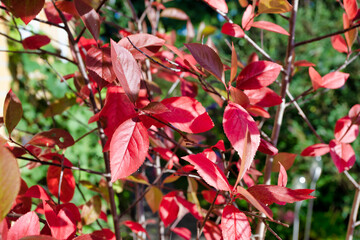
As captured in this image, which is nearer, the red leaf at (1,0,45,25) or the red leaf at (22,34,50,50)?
the red leaf at (1,0,45,25)

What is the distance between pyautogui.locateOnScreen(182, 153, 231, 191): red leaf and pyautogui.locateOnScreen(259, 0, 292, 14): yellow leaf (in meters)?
0.29

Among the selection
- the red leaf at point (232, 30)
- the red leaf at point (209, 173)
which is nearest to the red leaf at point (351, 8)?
the red leaf at point (232, 30)

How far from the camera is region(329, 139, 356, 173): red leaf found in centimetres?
70

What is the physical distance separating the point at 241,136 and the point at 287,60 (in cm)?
40

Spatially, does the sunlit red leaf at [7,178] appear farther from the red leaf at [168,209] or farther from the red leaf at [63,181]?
the red leaf at [168,209]

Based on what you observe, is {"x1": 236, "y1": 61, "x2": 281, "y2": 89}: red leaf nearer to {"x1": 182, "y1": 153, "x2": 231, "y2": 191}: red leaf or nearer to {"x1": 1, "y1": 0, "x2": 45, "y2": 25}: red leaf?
{"x1": 182, "y1": 153, "x2": 231, "y2": 191}: red leaf

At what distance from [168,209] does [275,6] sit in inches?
21.4

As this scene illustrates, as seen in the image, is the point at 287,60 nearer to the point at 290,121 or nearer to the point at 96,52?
the point at 96,52

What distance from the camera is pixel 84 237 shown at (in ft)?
1.40

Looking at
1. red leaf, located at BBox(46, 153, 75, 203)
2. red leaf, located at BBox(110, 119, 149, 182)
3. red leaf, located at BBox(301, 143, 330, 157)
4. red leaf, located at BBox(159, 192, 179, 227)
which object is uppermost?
red leaf, located at BBox(110, 119, 149, 182)

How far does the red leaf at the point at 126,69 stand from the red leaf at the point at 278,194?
209mm

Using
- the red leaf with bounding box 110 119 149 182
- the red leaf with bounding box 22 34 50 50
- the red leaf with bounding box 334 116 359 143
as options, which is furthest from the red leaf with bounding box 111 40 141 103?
the red leaf with bounding box 334 116 359 143

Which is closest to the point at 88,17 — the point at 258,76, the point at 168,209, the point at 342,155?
the point at 258,76

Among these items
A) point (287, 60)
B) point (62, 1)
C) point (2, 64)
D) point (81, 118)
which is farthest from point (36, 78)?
point (287, 60)
